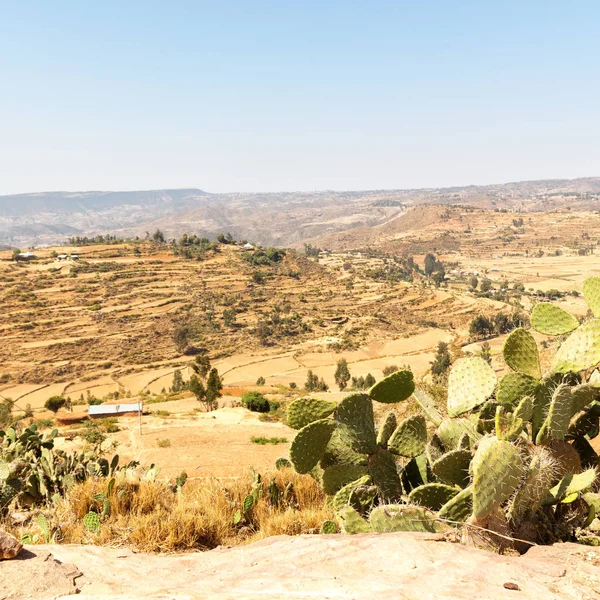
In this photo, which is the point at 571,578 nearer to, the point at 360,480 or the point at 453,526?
the point at 453,526

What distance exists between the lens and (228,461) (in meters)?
12.7

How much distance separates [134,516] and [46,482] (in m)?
2.14

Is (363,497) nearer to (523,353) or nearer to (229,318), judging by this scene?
(523,353)

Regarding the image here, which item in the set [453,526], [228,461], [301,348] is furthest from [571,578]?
[301,348]

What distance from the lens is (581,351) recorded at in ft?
12.0

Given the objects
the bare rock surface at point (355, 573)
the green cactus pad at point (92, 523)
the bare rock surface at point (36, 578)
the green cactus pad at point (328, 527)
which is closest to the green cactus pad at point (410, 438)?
the green cactus pad at point (328, 527)

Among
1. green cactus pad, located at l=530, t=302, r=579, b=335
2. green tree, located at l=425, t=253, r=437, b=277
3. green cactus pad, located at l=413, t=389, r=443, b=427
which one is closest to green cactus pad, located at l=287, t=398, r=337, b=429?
green cactus pad, located at l=413, t=389, r=443, b=427

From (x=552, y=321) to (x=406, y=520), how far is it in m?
2.45

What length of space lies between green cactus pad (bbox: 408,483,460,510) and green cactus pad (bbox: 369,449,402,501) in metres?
0.44

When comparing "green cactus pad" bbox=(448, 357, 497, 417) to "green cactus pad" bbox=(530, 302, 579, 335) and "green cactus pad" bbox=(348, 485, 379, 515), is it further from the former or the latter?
"green cactus pad" bbox=(348, 485, 379, 515)

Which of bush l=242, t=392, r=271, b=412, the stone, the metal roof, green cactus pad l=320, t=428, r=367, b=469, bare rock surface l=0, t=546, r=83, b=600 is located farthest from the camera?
bush l=242, t=392, r=271, b=412

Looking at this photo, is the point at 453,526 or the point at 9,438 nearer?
the point at 453,526

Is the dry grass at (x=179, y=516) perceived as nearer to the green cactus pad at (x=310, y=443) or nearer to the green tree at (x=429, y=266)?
the green cactus pad at (x=310, y=443)

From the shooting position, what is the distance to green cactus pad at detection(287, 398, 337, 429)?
12.3ft
